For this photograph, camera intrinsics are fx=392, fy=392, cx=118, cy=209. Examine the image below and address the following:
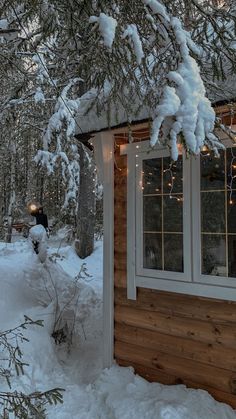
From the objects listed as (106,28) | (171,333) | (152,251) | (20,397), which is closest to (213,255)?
(152,251)

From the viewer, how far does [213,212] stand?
3504 millimetres

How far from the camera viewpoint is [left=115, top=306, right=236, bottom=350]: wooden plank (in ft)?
11.2

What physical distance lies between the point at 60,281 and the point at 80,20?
4181mm

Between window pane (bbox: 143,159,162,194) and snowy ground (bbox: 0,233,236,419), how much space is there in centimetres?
187

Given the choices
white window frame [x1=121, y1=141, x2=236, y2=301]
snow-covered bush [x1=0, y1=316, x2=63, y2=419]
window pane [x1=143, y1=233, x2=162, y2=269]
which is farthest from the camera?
window pane [x1=143, y1=233, x2=162, y2=269]

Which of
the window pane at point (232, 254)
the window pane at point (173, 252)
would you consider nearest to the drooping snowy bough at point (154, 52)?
the window pane at point (232, 254)

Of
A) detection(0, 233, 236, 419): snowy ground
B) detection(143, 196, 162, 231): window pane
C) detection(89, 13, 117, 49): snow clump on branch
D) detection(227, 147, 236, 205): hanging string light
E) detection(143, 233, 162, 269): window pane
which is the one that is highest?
detection(89, 13, 117, 49): snow clump on branch

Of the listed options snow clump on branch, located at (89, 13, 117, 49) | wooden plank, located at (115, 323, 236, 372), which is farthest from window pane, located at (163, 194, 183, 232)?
snow clump on branch, located at (89, 13, 117, 49)

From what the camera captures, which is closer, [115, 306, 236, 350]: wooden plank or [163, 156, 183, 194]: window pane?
[115, 306, 236, 350]: wooden plank

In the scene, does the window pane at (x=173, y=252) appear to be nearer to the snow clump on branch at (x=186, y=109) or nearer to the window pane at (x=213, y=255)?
the window pane at (x=213, y=255)

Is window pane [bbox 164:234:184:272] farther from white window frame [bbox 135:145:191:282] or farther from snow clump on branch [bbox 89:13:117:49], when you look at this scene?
snow clump on branch [bbox 89:13:117:49]

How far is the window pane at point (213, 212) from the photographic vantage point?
3449 mm

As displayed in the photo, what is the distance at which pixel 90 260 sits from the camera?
9.67 metres

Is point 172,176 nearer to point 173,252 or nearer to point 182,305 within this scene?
point 173,252
